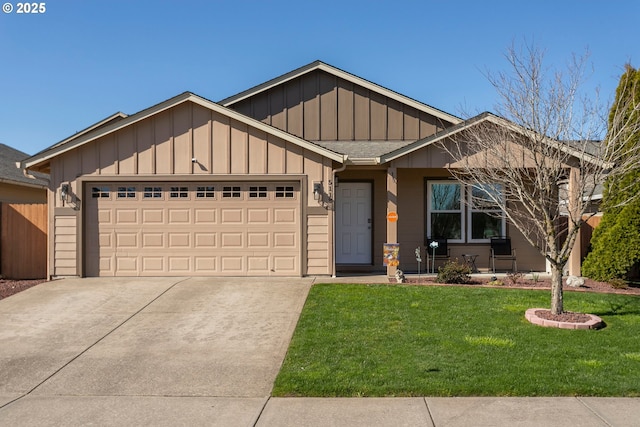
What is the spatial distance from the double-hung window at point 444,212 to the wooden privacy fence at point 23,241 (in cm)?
953

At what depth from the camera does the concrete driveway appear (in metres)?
4.82

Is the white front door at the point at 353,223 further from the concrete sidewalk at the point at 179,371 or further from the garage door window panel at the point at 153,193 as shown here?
the garage door window panel at the point at 153,193

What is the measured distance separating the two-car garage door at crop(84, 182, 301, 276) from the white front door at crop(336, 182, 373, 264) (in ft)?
6.63

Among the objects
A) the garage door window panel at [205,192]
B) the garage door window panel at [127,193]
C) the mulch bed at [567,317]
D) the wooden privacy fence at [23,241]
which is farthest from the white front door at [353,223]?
the wooden privacy fence at [23,241]

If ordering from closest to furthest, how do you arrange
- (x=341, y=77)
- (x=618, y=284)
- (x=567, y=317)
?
(x=567, y=317), (x=618, y=284), (x=341, y=77)

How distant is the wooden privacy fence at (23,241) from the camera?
38.5ft

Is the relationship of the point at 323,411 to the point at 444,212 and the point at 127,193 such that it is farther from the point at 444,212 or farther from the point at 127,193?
the point at 444,212

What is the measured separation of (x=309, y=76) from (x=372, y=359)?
32.1ft

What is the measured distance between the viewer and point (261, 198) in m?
11.1

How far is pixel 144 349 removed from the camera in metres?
6.63

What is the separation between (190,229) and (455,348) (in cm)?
692

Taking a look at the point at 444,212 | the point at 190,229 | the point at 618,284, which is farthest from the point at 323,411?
the point at 444,212

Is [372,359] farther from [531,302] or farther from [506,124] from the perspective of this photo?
[506,124]

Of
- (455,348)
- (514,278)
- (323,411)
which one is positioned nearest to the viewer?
(323,411)
